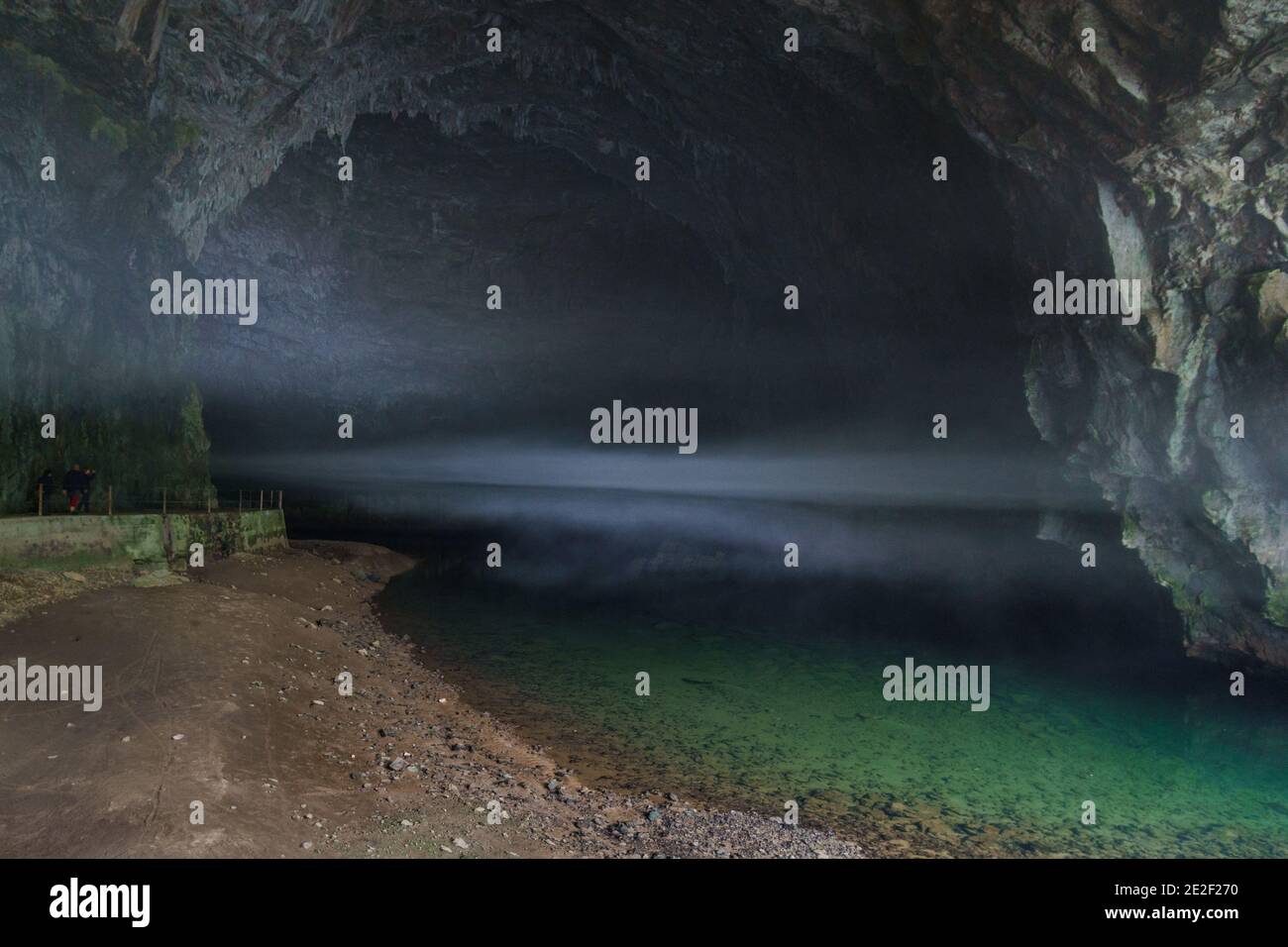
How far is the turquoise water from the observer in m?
12.5

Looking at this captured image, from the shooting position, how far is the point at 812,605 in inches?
1302

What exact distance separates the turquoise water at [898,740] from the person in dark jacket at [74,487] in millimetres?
10498

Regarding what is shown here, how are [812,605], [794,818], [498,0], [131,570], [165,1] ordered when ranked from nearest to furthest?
[794,818] → [131,570] → [165,1] → [498,0] → [812,605]

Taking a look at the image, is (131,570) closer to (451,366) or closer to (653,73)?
(653,73)

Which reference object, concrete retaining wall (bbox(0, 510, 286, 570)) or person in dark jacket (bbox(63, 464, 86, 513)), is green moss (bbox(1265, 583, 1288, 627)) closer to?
concrete retaining wall (bbox(0, 510, 286, 570))

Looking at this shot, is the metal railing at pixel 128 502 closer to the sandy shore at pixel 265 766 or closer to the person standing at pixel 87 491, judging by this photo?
the person standing at pixel 87 491

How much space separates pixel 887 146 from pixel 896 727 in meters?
Answer: 23.1

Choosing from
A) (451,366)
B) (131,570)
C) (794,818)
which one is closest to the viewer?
(794,818)

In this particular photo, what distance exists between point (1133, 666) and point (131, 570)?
29.9 meters

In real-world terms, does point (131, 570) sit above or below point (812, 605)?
above

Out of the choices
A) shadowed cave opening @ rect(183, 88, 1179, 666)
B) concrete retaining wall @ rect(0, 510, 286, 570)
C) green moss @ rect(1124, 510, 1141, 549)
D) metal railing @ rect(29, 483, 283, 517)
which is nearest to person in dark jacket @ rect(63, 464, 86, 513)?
metal railing @ rect(29, 483, 283, 517)

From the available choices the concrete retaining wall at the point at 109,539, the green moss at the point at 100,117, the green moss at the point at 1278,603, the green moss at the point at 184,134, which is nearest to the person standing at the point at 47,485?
the concrete retaining wall at the point at 109,539

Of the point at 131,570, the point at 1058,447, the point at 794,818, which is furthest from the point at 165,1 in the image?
the point at 1058,447

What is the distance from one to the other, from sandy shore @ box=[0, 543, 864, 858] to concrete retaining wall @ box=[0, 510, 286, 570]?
0.93 metres
